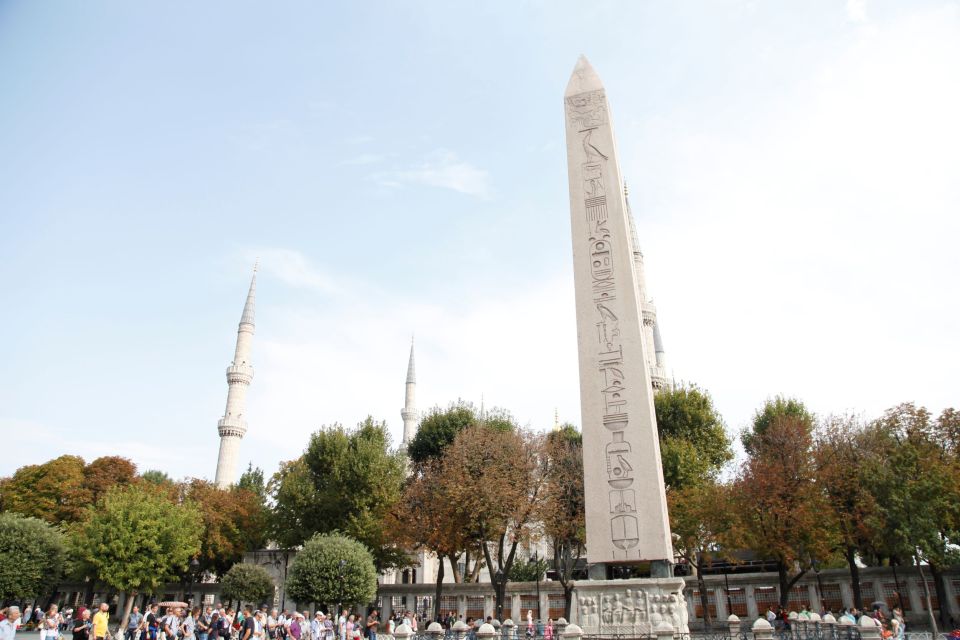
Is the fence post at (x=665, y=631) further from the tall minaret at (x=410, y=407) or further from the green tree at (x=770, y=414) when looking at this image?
the tall minaret at (x=410, y=407)

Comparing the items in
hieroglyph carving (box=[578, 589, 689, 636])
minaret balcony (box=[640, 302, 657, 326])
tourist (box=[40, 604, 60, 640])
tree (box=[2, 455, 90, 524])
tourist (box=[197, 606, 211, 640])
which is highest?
minaret balcony (box=[640, 302, 657, 326])

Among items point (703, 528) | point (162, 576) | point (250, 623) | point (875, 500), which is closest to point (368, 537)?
point (162, 576)

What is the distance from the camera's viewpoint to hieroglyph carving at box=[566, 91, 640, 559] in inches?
445

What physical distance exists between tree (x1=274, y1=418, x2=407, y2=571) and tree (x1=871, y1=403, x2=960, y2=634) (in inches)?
731

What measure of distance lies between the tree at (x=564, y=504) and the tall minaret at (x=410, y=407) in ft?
104

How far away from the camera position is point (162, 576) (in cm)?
2689

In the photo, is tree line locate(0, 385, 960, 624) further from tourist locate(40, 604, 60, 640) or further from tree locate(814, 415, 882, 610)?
tourist locate(40, 604, 60, 640)

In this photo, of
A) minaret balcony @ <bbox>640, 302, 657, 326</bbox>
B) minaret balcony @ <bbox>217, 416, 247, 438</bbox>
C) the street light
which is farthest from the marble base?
minaret balcony @ <bbox>217, 416, 247, 438</bbox>

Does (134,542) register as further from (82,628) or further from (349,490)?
(82,628)

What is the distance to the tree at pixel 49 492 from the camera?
3353 cm

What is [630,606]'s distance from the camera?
11.3 m

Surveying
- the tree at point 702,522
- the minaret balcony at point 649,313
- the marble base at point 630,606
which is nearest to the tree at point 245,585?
the tree at point 702,522

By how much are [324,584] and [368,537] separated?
505cm

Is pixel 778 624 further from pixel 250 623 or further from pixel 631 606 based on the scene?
pixel 250 623
